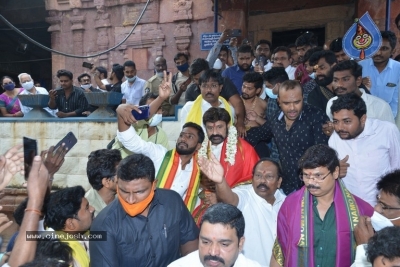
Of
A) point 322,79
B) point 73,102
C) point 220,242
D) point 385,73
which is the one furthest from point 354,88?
point 73,102

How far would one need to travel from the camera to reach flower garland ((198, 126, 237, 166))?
152 inches

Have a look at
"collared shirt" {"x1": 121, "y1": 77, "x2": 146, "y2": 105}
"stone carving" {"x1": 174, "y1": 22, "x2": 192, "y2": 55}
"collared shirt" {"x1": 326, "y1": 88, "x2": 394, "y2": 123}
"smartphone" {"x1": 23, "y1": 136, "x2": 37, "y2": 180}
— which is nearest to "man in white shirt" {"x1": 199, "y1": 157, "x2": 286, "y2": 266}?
"collared shirt" {"x1": 326, "y1": 88, "x2": 394, "y2": 123}

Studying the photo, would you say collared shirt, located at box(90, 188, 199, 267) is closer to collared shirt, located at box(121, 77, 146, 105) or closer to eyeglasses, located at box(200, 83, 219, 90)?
eyeglasses, located at box(200, 83, 219, 90)

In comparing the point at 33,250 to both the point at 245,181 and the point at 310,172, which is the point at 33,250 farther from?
the point at 245,181

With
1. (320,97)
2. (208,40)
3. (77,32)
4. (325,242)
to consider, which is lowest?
(325,242)

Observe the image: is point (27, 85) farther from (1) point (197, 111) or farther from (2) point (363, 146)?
(2) point (363, 146)

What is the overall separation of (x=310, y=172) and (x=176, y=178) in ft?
4.67

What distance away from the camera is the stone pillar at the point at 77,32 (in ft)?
32.9

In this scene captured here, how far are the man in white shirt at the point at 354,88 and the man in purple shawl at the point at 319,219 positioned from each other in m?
1.31

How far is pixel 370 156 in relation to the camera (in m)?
3.24

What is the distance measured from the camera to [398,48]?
23.1 feet

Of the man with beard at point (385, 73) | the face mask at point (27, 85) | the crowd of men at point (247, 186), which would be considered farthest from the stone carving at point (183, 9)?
the man with beard at point (385, 73)

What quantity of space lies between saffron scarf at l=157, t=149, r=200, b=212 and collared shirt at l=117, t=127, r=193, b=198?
0.03 metres

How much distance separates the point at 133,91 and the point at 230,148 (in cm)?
396
